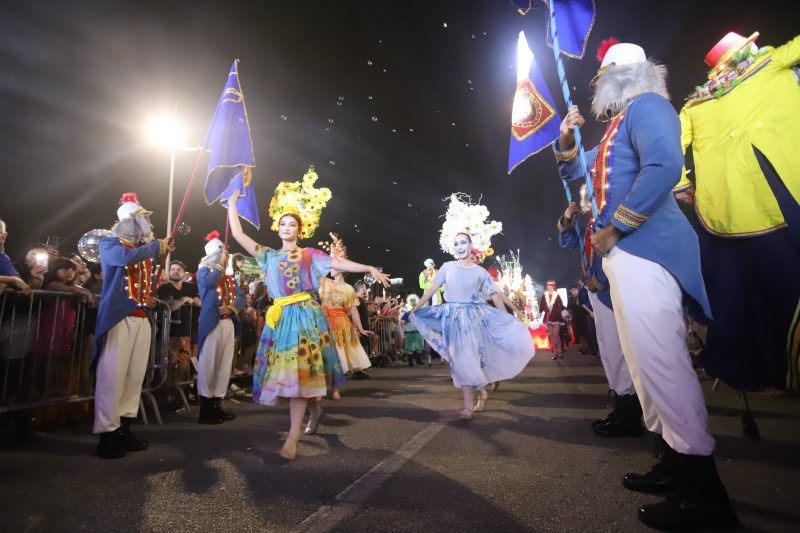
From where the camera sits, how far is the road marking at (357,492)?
2158mm

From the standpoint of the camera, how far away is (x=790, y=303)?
291 centimetres

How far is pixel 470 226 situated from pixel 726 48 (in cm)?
624

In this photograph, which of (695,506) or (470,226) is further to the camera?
(470,226)

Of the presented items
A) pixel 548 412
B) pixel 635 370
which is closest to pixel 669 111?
pixel 635 370

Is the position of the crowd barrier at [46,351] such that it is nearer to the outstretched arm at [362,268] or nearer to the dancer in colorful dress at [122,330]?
the dancer in colorful dress at [122,330]

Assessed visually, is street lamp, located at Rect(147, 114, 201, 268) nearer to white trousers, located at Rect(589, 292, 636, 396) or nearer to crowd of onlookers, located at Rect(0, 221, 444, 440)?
crowd of onlookers, located at Rect(0, 221, 444, 440)

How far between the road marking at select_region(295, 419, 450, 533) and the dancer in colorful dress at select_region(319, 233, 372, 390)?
5.14m

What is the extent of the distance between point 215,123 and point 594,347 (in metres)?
13.2

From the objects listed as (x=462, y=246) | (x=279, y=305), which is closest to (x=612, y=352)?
(x=462, y=246)

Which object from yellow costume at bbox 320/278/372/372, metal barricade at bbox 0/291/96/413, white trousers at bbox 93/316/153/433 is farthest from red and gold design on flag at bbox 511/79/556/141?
metal barricade at bbox 0/291/96/413

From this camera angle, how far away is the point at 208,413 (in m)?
5.48

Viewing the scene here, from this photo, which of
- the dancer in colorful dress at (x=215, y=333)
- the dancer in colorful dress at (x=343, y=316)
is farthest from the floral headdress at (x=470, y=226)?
the dancer in colorful dress at (x=215, y=333)

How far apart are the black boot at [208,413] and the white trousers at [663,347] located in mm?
4893

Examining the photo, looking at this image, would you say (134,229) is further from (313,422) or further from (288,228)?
(313,422)
